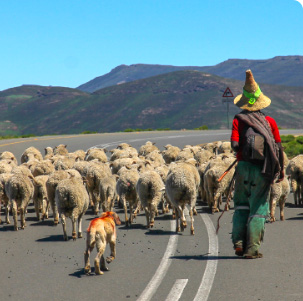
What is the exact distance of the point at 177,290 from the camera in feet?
23.6

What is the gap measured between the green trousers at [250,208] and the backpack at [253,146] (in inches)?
7.2

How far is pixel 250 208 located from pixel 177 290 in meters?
2.24

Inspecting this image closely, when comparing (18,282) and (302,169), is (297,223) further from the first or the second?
(18,282)

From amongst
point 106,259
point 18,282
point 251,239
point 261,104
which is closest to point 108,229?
point 106,259

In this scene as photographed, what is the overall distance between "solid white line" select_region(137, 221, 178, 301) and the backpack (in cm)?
195

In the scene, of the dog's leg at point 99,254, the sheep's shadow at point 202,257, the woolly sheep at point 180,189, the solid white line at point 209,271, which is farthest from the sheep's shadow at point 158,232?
the dog's leg at point 99,254

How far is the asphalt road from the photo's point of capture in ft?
23.5

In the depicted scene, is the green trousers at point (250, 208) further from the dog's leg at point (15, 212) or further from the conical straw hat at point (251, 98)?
the dog's leg at point (15, 212)

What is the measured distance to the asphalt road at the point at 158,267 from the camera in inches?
283

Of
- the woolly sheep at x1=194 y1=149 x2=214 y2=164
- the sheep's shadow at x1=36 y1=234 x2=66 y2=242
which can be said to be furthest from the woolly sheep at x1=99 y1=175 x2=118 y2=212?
the woolly sheep at x1=194 y1=149 x2=214 y2=164

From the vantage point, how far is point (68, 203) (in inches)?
460

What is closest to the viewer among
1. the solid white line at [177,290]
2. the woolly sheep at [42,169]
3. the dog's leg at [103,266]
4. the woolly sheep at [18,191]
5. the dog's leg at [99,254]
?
the solid white line at [177,290]

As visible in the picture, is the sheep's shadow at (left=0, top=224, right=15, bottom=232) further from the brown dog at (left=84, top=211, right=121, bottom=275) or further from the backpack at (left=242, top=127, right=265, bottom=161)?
the backpack at (left=242, top=127, right=265, bottom=161)

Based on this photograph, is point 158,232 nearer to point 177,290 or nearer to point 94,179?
point 94,179
